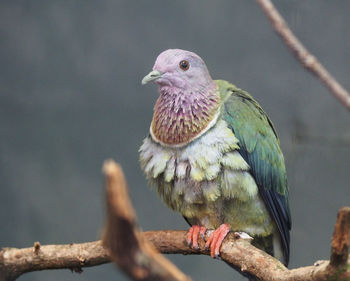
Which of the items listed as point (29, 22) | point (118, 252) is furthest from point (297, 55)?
point (29, 22)

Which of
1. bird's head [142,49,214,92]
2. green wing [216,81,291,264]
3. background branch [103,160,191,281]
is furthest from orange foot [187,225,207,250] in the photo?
background branch [103,160,191,281]

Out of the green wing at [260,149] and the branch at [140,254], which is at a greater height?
the green wing at [260,149]

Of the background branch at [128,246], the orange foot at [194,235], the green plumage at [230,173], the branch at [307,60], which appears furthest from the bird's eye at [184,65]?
the background branch at [128,246]

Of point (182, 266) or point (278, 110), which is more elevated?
point (278, 110)

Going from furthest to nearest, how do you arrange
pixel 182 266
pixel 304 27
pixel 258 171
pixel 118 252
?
1. pixel 182 266
2. pixel 304 27
3. pixel 258 171
4. pixel 118 252

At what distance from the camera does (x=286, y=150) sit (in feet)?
8.43

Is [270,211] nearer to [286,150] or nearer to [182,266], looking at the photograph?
[286,150]

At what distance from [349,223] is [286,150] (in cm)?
169

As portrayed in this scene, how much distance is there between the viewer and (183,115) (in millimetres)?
1610

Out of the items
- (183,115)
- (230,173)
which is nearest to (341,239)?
(230,173)

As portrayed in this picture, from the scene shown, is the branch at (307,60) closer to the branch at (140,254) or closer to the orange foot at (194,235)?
the branch at (140,254)

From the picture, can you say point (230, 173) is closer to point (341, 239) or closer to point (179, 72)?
point (179, 72)

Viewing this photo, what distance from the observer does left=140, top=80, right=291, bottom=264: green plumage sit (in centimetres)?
155

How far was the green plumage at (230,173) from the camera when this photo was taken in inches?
60.9
